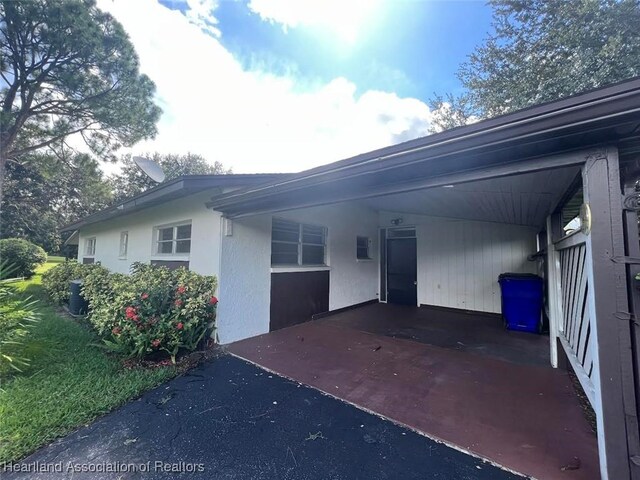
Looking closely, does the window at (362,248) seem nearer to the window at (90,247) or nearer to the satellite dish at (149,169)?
the satellite dish at (149,169)

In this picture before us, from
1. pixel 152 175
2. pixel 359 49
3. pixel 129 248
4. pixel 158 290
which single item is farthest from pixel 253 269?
pixel 359 49

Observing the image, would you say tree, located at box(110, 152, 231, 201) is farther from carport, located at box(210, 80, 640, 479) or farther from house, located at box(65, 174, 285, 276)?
carport, located at box(210, 80, 640, 479)

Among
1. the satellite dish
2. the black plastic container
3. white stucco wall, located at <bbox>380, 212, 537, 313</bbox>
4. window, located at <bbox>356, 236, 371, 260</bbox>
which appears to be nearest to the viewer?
the satellite dish

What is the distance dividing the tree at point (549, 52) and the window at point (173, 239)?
33.8 ft

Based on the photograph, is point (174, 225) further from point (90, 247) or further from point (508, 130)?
point (90, 247)

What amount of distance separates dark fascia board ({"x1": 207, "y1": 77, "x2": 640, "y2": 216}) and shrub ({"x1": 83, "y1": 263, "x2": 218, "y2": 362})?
113 inches

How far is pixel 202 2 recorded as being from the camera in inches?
222

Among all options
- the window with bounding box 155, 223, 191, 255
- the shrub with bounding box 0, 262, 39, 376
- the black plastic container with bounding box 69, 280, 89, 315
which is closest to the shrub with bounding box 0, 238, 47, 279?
the black plastic container with bounding box 69, 280, 89, 315

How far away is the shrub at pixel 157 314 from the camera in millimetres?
3904

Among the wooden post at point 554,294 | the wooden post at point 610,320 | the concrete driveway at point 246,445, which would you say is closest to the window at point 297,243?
the concrete driveway at point 246,445

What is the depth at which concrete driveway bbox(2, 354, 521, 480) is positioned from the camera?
6.69 ft

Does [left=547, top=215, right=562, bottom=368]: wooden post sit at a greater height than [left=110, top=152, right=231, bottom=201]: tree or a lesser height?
lesser

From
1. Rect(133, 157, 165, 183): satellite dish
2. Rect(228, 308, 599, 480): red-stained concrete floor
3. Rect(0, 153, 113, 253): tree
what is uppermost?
Rect(0, 153, 113, 253): tree

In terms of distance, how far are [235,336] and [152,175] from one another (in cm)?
393
